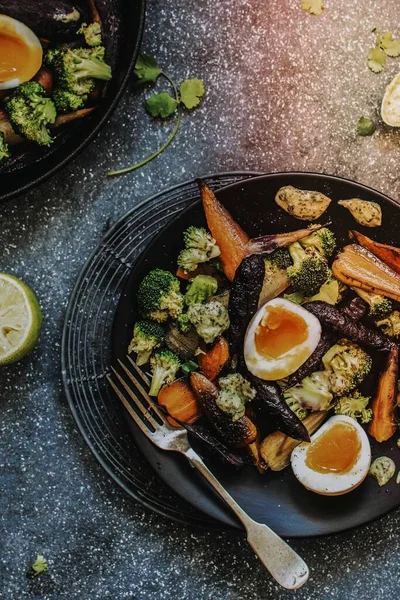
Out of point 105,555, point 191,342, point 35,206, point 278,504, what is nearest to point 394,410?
point 278,504

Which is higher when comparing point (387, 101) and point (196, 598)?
point (387, 101)

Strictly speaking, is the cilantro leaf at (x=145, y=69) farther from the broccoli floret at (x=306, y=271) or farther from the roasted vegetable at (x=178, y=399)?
the roasted vegetable at (x=178, y=399)

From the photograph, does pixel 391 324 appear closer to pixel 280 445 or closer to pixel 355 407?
pixel 355 407

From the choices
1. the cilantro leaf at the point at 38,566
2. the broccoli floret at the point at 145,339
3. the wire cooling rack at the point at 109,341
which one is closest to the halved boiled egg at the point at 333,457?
the wire cooling rack at the point at 109,341

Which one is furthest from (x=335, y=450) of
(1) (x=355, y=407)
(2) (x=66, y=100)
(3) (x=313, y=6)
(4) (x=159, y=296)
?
(3) (x=313, y=6)

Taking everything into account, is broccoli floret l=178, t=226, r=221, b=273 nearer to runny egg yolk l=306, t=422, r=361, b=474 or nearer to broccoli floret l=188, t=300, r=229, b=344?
broccoli floret l=188, t=300, r=229, b=344

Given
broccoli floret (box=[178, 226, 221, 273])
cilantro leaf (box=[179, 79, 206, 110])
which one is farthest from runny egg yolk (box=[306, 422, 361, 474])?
cilantro leaf (box=[179, 79, 206, 110])

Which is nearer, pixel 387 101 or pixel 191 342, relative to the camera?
pixel 191 342

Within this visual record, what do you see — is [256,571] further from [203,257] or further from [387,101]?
[387,101]
